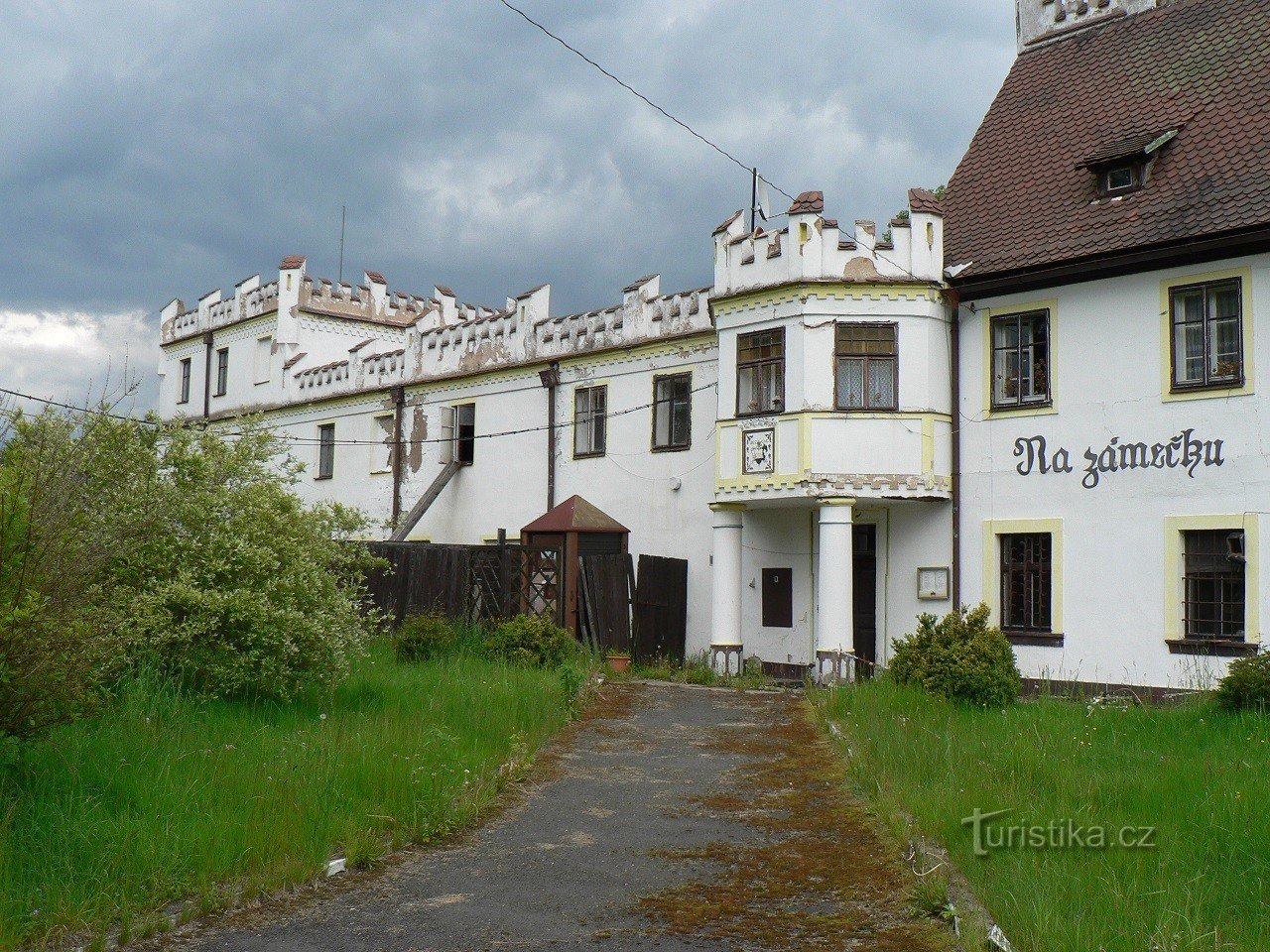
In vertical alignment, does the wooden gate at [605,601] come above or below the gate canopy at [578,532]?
below

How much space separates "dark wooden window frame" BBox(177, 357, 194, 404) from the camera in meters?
39.5

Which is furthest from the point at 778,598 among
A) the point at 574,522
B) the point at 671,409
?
the point at 671,409

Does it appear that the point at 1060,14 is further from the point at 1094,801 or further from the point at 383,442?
the point at 1094,801

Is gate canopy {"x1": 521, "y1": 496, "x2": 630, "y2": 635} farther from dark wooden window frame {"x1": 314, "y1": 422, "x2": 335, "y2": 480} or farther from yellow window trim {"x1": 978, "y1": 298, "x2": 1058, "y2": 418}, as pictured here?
dark wooden window frame {"x1": 314, "y1": 422, "x2": 335, "y2": 480}

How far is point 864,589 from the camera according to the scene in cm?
2089

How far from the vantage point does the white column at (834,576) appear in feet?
63.2

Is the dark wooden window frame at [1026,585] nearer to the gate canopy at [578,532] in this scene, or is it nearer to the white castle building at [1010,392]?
the white castle building at [1010,392]

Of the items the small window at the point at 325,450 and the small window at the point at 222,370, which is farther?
the small window at the point at 222,370

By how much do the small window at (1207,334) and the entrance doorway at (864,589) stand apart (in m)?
5.58

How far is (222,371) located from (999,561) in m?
26.4

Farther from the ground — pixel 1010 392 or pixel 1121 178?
pixel 1121 178

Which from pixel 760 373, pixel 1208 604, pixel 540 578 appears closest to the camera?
pixel 1208 604

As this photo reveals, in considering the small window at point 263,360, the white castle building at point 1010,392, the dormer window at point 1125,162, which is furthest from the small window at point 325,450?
the dormer window at point 1125,162

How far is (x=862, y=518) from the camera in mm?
20719
